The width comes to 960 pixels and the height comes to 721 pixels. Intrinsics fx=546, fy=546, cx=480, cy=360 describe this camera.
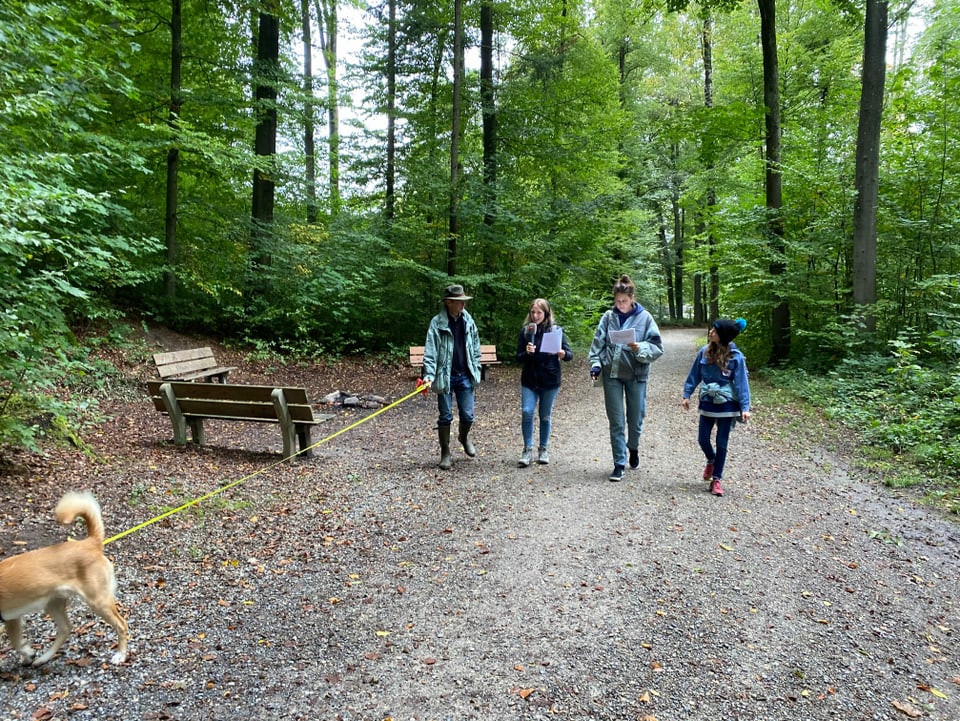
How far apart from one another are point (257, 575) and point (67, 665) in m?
1.14

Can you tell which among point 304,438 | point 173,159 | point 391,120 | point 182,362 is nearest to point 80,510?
point 304,438

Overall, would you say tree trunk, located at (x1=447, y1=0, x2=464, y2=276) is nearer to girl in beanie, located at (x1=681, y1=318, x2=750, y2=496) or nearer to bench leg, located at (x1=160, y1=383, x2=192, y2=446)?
bench leg, located at (x1=160, y1=383, x2=192, y2=446)

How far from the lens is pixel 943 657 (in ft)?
9.45

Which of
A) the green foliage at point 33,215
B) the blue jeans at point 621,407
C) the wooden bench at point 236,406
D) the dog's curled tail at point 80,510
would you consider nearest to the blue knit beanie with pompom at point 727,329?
the blue jeans at point 621,407

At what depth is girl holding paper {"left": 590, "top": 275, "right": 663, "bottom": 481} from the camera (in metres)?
5.68

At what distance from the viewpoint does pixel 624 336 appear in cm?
567

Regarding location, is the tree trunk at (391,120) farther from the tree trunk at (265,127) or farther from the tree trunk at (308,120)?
the tree trunk at (265,127)

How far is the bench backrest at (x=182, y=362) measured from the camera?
27.0 ft

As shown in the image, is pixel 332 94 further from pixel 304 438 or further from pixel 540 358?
pixel 540 358

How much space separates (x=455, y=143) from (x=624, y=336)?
28.2 ft

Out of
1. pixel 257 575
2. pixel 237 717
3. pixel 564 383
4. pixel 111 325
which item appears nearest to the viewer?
pixel 237 717

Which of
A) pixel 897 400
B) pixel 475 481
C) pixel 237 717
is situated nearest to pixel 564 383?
pixel 897 400

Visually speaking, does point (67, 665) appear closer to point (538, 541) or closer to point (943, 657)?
point (538, 541)

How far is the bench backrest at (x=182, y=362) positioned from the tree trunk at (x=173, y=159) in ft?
7.42
